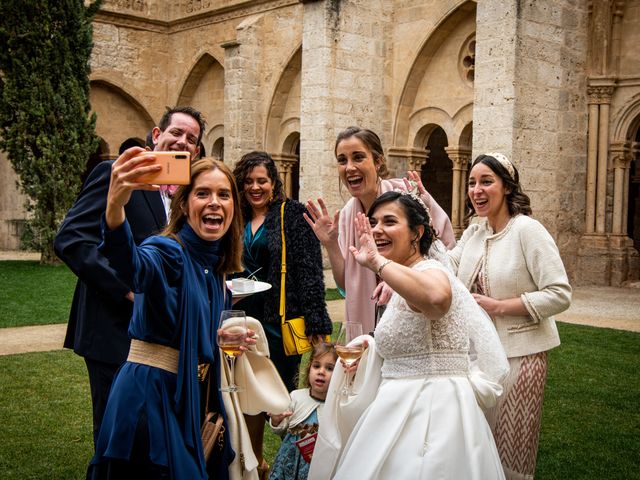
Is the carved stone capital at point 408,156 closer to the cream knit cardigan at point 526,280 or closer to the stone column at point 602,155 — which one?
the stone column at point 602,155

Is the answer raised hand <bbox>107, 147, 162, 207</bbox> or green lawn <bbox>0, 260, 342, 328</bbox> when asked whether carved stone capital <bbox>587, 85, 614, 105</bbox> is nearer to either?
green lawn <bbox>0, 260, 342, 328</bbox>

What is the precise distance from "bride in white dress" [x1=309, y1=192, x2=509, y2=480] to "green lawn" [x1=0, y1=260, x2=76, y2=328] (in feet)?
24.3

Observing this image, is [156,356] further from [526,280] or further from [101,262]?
[526,280]

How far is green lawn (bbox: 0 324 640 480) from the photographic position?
454 centimetres

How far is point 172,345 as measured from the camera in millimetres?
2535

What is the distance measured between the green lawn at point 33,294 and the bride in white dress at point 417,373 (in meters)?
7.39

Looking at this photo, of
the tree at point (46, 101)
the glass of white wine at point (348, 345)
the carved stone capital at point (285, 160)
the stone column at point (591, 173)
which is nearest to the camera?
Answer: the glass of white wine at point (348, 345)

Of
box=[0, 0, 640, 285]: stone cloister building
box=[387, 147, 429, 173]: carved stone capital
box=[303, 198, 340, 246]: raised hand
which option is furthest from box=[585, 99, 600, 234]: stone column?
box=[303, 198, 340, 246]: raised hand

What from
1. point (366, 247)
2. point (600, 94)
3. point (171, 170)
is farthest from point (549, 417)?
point (600, 94)

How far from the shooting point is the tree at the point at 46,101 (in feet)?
51.9

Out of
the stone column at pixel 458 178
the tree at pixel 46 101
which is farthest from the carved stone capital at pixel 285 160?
the stone column at pixel 458 178

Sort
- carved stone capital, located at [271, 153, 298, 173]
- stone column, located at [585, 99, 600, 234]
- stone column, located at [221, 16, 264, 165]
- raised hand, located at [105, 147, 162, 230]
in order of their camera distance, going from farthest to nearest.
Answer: carved stone capital, located at [271, 153, 298, 173]
stone column, located at [221, 16, 264, 165]
stone column, located at [585, 99, 600, 234]
raised hand, located at [105, 147, 162, 230]

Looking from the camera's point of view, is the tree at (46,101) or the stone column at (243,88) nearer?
the tree at (46,101)

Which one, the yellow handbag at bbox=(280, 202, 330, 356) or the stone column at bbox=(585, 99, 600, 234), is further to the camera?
the stone column at bbox=(585, 99, 600, 234)
